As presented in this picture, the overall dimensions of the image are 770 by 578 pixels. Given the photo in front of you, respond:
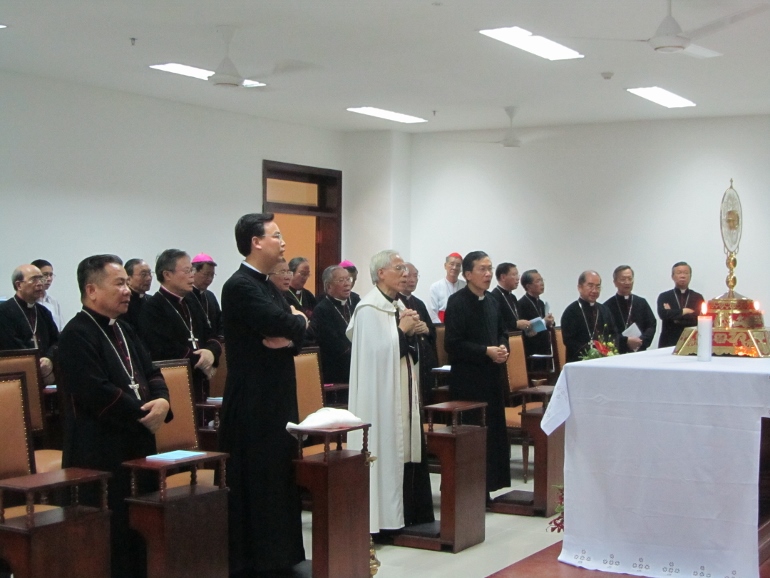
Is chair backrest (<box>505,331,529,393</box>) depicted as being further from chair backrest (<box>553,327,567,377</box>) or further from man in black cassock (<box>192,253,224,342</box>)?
man in black cassock (<box>192,253,224,342</box>)

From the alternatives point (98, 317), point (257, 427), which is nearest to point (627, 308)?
point (257, 427)

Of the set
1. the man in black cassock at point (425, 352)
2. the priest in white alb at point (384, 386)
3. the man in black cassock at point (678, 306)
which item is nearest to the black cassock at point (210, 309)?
the man in black cassock at point (425, 352)

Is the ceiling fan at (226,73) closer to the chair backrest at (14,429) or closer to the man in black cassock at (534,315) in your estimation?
the man in black cassock at (534,315)

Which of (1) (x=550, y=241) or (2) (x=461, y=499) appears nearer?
(2) (x=461, y=499)

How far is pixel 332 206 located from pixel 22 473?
29.7 ft

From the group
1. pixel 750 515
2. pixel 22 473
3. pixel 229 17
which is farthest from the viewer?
pixel 229 17

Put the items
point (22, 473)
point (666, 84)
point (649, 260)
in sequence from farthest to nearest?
point (649, 260), point (666, 84), point (22, 473)

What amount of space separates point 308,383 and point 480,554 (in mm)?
1284

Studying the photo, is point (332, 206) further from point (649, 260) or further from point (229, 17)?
point (229, 17)

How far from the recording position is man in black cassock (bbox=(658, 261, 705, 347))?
32.2 ft

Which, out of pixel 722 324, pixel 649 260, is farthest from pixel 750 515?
pixel 649 260

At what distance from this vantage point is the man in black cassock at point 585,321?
805cm

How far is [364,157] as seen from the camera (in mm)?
12922

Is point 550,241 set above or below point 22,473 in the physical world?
above
